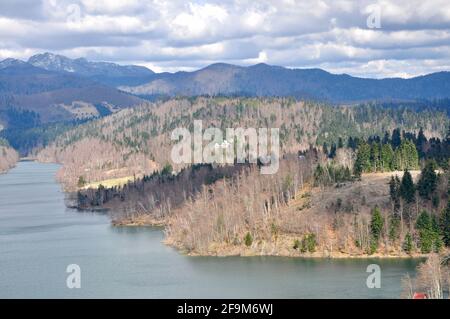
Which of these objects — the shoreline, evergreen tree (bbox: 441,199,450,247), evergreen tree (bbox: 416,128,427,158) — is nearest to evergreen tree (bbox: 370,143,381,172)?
evergreen tree (bbox: 416,128,427,158)

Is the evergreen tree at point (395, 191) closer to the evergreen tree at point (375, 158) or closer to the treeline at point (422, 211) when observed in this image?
the treeline at point (422, 211)

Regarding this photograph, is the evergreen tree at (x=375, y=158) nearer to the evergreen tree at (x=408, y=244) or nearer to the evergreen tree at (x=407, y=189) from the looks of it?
the evergreen tree at (x=407, y=189)

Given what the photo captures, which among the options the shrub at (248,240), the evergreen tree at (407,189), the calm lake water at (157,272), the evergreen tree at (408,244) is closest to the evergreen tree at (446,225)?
the evergreen tree at (408,244)

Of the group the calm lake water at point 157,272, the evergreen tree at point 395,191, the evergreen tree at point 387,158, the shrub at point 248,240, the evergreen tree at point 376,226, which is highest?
the evergreen tree at point 387,158

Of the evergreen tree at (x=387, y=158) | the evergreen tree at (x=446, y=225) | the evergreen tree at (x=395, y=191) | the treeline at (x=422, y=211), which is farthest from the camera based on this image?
the evergreen tree at (x=387, y=158)

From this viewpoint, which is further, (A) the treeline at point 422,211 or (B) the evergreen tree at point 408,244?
(B) the evergreen tree at point 408,244

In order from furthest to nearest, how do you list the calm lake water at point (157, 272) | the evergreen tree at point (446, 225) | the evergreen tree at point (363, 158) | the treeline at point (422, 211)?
the evergreen tree at point (363, 158), the treeline at point (422, 211), the evergreen tree at point (446, 225), the calm lake water at point (157, 272)

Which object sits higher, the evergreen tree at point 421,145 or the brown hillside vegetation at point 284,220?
the evergreen tree at point 421,145

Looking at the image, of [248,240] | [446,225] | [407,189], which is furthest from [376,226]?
[248,240]

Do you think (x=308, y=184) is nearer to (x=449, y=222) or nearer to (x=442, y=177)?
(x=442, y=177)
